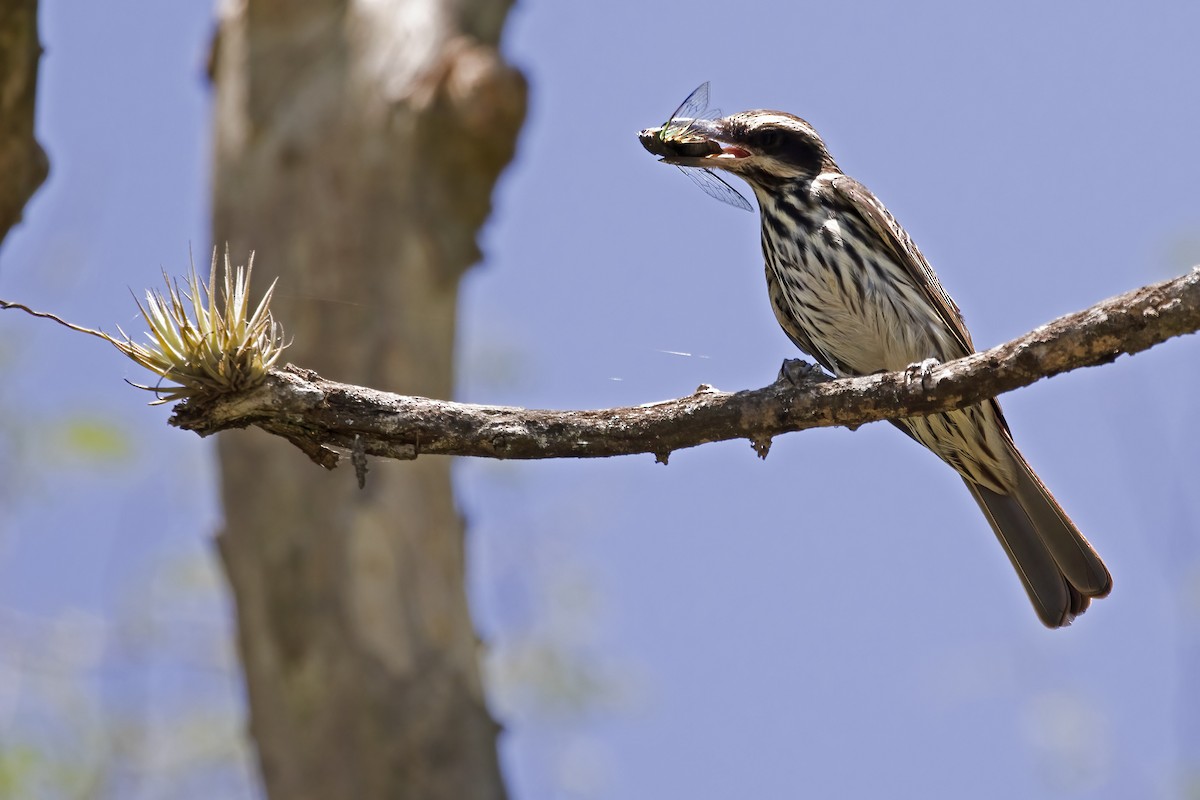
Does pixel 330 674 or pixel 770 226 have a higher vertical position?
pixel 770 226

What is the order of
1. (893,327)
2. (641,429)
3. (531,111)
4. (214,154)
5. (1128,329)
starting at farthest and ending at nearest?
(214,154), (531,111), (893,327), (641,429), (1128,329)

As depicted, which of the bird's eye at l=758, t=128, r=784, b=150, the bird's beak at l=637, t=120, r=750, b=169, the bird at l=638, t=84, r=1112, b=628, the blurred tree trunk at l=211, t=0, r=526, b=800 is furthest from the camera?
the blurred tree trunk at l=211, t=0, r=526, b=800

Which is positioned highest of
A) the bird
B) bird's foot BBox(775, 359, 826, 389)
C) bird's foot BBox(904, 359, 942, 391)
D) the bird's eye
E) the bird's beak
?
the bird's eye

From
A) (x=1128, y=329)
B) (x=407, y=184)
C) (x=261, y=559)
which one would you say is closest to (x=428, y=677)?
(x=261, y=559)

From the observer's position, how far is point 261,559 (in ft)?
19.0

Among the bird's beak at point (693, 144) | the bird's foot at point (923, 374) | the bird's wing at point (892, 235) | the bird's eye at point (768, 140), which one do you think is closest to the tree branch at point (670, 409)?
the bird's foot at point (923, 374)

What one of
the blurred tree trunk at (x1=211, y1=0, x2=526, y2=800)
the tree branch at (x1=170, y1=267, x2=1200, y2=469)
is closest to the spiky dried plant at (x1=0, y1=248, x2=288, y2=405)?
the tree branch at (x1=170, y1=267, x2=1200, y2=469)

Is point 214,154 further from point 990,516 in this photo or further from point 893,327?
point 990,516

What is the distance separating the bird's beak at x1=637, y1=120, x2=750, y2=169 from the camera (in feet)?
15.1

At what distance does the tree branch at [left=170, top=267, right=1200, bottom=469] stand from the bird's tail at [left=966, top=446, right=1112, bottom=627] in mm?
1800

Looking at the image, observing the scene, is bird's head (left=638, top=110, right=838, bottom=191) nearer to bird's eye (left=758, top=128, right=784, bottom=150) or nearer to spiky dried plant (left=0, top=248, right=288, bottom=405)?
bird's eye (left=758, top=128, right=784, bottom=150)

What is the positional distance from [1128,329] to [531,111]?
12.1ft

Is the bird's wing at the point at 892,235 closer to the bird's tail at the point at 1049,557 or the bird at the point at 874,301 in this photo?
the bird at the point at 874,301

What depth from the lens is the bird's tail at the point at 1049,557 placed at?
4.85 metres
